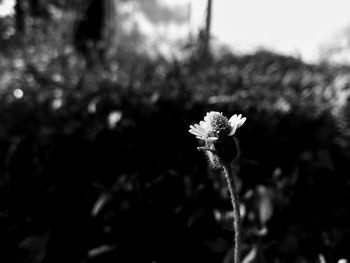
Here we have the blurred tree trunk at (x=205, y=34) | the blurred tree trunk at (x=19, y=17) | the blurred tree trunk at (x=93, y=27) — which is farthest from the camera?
the blurred tree trunk at (x=93, y=27)

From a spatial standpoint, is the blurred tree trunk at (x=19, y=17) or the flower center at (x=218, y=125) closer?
the flower center at (x=218, y=125)

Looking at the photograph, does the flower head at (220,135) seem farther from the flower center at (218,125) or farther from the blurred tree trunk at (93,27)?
the blurred tree trunk at (93,27)

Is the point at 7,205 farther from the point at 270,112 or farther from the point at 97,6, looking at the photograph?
the point at 97,6

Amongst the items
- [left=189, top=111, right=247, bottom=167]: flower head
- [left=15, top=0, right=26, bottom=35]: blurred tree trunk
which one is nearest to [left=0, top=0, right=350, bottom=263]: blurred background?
[left=15, top=0, right=26, bottom=35]: blurred tree trunk

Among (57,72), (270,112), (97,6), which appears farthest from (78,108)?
(97,6)

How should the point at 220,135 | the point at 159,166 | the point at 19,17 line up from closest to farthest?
1. the point at 220,135
2. the point at 159,166
3. the point at 19,17

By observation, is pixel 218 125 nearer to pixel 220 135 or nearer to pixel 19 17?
pixel 220 135

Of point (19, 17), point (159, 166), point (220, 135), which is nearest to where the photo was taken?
point (220, 135)

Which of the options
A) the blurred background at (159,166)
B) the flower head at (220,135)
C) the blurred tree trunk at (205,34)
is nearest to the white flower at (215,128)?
the flower head at (220,135)

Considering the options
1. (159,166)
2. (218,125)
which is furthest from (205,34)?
(218,125)
